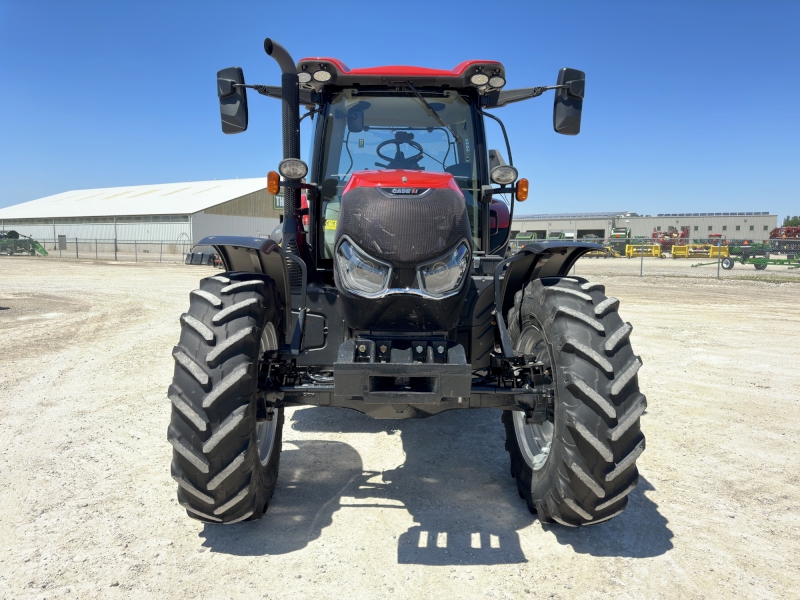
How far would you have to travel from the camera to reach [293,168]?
3.92 meters

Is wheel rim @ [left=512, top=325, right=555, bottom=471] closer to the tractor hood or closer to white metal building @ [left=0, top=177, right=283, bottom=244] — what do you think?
the tractor hood

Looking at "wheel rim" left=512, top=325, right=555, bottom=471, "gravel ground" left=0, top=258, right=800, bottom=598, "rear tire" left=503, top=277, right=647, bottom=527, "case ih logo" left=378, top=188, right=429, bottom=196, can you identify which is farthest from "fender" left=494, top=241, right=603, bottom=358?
"gravel ground" left=0, top=258, right=800, bottom=598

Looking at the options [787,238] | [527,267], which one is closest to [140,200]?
[787,238]

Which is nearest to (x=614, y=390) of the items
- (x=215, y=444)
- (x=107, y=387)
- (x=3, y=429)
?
(x=215, y=444)

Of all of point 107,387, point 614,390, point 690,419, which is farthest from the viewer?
point 107,387

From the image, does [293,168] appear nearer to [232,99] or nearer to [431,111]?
[232,99]

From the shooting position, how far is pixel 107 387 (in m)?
6.46

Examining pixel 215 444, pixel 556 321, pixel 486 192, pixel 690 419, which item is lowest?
pixel 690 419

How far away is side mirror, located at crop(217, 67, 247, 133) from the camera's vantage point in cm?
392

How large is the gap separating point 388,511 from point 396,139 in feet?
9.24

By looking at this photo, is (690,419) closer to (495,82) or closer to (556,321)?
(556,321)

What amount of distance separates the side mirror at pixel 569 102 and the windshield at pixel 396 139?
74 centimetres

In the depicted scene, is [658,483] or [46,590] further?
[658,483]

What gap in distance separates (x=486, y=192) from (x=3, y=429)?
15.0ft
